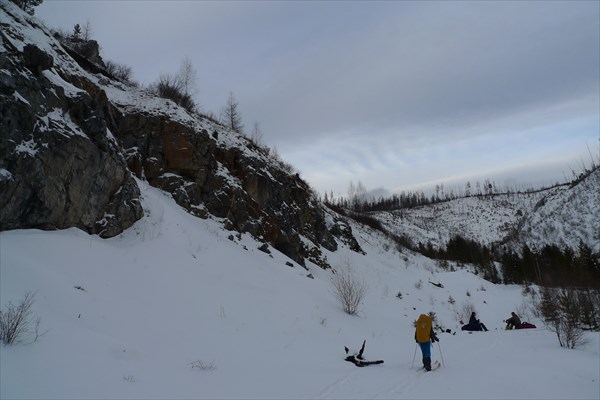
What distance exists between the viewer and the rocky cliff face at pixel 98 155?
10.0 metres

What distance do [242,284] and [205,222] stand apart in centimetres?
612

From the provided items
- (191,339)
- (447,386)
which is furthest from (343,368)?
(191,339)

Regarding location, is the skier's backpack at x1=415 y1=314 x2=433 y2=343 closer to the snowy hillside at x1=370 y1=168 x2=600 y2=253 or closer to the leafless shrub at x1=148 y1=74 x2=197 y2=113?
the leafless shrub at x1=148 y1=74 x2=197 y2=113

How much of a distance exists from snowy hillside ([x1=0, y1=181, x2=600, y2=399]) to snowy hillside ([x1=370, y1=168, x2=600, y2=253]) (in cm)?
6361

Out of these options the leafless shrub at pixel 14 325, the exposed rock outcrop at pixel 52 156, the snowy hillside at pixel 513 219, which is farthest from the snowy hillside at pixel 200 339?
the snowy hillside at pixel 513 219

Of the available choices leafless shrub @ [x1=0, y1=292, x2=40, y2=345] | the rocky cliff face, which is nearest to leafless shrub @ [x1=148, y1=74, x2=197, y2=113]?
the rocky cliff face

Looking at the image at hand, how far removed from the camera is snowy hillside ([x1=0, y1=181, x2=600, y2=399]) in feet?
18.9

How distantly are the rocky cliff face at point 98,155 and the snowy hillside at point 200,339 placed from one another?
1141 millimetres

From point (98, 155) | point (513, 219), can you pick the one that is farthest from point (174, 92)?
point (513, 219)

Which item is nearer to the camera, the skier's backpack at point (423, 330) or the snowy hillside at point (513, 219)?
the skier's backpack at point (423, 330)

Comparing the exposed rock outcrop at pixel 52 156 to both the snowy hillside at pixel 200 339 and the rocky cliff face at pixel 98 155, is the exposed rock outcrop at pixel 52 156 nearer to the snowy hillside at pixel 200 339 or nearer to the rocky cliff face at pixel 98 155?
the rocky cliff face at pixel 98 155

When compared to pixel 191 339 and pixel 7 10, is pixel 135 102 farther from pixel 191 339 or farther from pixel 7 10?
pixel 191 339

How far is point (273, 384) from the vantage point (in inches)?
280

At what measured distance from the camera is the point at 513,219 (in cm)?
12331
